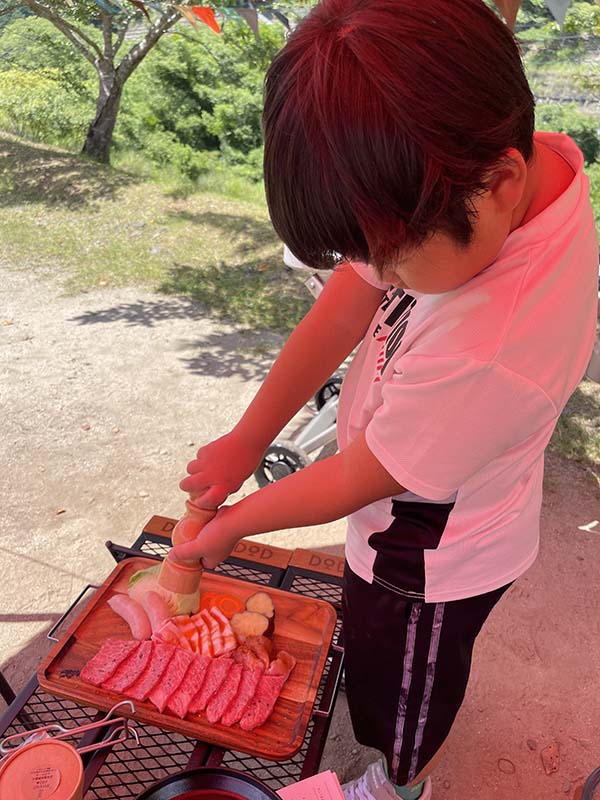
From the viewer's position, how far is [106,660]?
4.83 ft

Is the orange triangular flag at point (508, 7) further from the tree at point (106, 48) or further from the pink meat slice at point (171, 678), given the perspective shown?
the tree at point (106, 48)

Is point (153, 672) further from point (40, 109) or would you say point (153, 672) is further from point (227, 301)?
point (40, 109)

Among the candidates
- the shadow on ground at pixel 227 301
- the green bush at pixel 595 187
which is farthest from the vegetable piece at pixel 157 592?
the green bush at pixel 595 187

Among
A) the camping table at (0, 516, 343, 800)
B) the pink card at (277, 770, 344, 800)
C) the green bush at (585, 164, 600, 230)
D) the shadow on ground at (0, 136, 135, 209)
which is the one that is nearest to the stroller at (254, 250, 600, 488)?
the camping table at (0, 516, 343, 800)

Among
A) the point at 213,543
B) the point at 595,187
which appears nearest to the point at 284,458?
the point at 213,543

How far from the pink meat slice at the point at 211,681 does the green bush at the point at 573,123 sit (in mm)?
8914

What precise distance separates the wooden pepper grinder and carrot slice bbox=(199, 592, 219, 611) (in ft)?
0.32

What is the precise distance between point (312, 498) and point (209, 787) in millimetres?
514

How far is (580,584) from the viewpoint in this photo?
2832 mm

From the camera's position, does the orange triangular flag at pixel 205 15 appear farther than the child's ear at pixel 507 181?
Yes

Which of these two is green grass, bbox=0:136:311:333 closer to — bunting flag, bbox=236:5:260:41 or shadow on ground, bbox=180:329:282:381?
shadow on ground, bbox=180:329:282:381

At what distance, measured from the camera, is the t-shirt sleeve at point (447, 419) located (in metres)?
0.85

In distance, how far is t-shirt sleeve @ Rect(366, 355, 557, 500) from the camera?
0.85m

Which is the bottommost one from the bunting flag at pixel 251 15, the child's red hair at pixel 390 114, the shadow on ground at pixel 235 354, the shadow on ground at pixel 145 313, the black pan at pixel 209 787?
the shadow on ground at pixel 235 354
